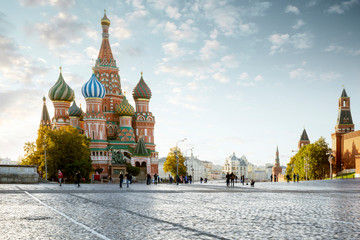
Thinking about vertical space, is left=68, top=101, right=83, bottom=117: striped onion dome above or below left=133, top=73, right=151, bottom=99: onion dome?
below

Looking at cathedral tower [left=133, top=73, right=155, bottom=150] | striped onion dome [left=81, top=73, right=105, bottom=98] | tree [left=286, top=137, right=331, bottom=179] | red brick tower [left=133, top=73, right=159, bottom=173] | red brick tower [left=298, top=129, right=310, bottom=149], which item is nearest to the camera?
striped onion dome [left=81, top=73, right=105, bottom=98]

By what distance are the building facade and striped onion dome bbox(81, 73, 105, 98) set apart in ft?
188

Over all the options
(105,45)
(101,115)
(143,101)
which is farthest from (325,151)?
(105,45)

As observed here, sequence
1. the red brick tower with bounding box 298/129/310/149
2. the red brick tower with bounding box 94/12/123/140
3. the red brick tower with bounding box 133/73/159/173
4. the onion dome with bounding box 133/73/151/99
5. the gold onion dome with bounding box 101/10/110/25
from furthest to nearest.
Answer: the red brick tower with bounding box 298/129/310/149
the gold onion dome with bounding box 101/10/110/25
the onion dome with bounding box 133/73/151/99
the red brick tower with bounding box 94/12/123/140
the red brick tower with bounding box 133/73/159/173

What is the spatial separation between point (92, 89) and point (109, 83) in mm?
10962

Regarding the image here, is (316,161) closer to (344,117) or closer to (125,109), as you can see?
(344,117)

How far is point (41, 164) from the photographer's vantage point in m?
58.0

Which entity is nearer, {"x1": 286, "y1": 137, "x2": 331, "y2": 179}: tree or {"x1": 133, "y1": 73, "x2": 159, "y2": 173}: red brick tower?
{"x1": 286, "y1": 137, "x2": 331, "y2": 179}: tree

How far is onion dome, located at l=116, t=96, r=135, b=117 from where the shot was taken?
85438mm

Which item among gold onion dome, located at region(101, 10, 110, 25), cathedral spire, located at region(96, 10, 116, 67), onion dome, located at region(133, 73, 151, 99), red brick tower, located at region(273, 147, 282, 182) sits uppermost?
gold onion dome, located at region(101, 10, 110, 25)

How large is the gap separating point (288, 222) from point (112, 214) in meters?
4.63

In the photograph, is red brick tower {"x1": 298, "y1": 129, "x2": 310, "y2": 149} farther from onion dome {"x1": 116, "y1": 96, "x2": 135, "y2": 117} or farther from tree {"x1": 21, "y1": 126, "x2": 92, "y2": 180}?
tree {"x1": 21, "y1": 126, "x2": 92, "y2": 180}

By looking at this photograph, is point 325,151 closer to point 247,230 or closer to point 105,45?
point 105,45

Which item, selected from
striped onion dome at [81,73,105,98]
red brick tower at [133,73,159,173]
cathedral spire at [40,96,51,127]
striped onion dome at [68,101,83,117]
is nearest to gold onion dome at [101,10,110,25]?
red brick tower at [133,73,159,173]
